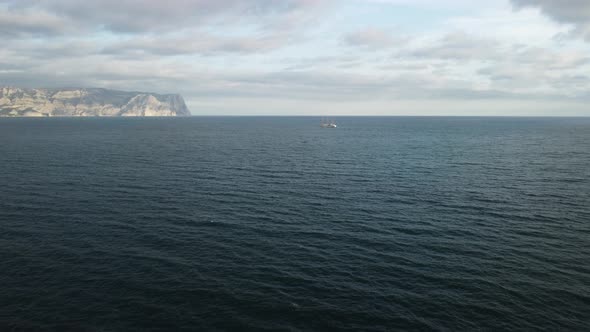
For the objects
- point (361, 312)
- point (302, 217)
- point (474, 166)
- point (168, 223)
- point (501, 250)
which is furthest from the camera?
point (474, 166)

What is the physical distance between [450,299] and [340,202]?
37.5 meters

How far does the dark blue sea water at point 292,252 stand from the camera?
36.5m

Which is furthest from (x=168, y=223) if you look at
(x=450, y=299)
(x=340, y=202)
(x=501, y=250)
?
(x=501, y=250)

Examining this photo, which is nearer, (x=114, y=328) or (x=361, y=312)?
(x=114, y=328)

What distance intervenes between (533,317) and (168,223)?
171 ft

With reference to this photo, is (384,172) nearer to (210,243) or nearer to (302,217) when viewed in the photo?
(302,217)

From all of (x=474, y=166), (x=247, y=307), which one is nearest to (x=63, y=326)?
(x=247, y=307)

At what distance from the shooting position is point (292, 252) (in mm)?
50469

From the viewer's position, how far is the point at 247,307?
37844 mm

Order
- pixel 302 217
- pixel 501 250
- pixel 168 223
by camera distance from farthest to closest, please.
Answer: pixel 302 217
pixel 168 223
pixel 501 250

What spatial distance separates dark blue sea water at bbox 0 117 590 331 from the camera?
36531 millimetres

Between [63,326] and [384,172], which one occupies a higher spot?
[384,172]

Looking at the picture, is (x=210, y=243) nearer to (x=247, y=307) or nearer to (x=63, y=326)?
(x=247, y=307)

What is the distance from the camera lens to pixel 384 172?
352 feet
